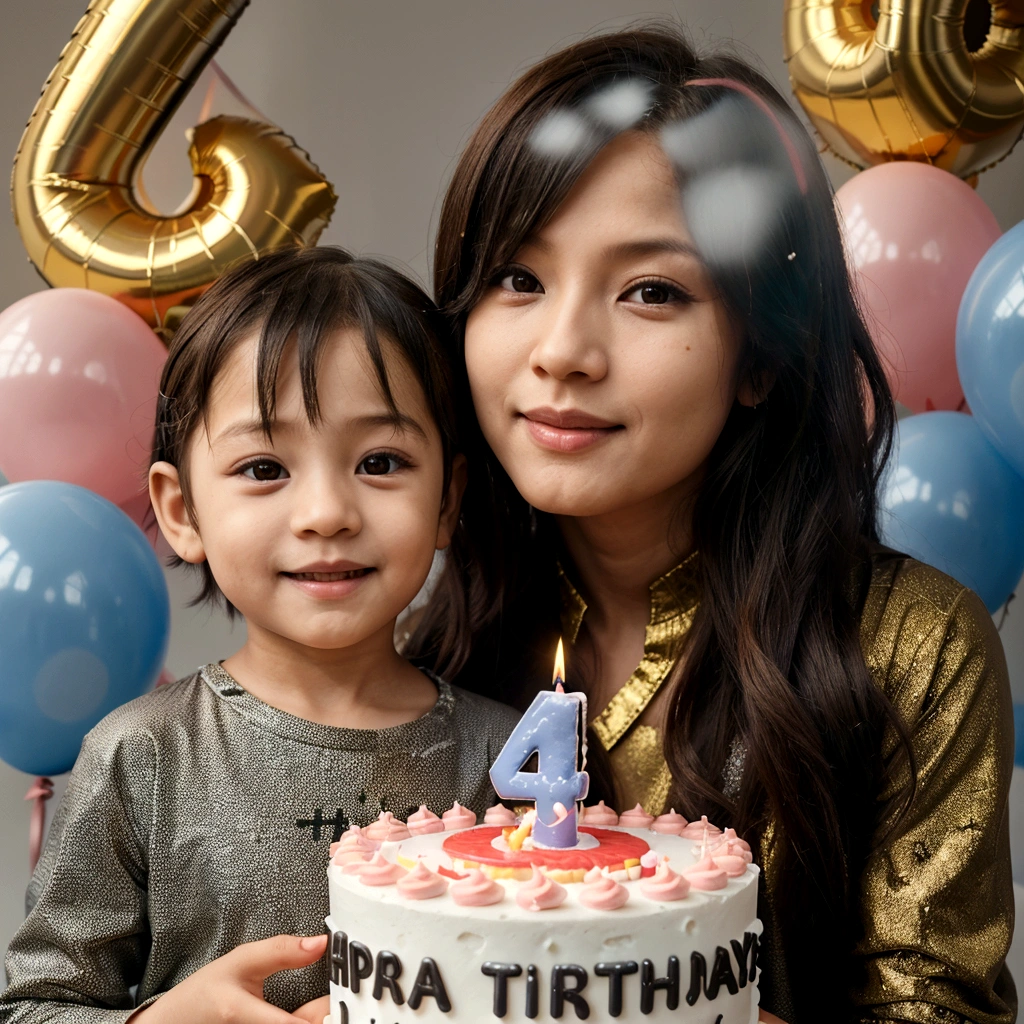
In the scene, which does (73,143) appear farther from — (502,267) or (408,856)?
(408,856)

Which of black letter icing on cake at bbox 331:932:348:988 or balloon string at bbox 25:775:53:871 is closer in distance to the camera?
black letter icing on cake at bbox 331:932:348:988

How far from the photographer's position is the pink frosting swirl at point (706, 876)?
1021 mm

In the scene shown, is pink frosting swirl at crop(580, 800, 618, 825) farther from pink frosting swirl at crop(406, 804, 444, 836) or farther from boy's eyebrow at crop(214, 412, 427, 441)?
boy's eyebrow at crop(214, 412, 427, 441)

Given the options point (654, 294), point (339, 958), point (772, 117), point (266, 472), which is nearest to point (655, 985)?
point (339, 958)

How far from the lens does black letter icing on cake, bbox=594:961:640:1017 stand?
962 mm

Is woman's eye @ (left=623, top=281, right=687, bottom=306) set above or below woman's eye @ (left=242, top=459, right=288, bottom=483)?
above

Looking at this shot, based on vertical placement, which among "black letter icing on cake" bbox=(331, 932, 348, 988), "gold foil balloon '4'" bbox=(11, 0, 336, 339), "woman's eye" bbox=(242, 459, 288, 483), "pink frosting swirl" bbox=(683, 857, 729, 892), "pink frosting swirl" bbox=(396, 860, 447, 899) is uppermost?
"gold foil balloon '4'" bbox=(11, 0, 336, 339)

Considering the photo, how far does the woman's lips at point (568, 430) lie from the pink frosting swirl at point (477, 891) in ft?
1.91

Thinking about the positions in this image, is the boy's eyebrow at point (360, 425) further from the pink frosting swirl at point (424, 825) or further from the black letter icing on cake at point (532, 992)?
the black letter icing on cake at point (532, 992)

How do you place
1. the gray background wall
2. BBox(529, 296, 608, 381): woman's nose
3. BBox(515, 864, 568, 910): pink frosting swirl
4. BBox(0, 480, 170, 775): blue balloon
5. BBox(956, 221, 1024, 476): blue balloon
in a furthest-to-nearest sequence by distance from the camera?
the gray background wall → BBox(956, 221, 1024, 476): blue balloon → BBox(0, 480, 170, 775): blue balloon → BBox(529, 296, 608, 381): woman's nose → BBox(515, 864, 568, 910): pink frosting swirl

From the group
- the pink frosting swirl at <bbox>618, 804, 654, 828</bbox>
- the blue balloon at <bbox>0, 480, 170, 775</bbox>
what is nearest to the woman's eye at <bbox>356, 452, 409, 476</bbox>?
the pink frosting swirl at <bbox>618, 804, 654, 828</bbox>

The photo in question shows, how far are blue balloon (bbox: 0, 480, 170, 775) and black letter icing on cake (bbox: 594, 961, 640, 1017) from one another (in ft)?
3.75

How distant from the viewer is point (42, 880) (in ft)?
4.30

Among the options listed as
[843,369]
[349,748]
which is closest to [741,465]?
[843,369]
